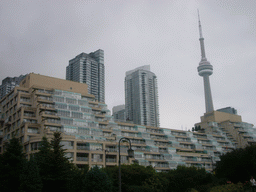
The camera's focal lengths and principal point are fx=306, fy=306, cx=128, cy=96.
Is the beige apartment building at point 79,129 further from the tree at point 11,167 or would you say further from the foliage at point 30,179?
the foliage at point 30,179

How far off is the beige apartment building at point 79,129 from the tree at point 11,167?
65.6 ft

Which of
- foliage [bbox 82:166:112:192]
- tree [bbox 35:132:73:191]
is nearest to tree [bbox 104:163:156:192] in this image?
tree [bbox 35:132:73:191]

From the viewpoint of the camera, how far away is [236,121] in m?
152

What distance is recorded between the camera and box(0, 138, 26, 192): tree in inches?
1849

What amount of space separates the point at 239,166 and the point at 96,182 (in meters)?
32.7

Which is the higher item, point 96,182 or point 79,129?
point 79,129

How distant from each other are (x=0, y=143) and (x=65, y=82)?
26999 mm

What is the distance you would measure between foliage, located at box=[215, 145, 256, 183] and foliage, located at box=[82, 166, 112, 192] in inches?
1166

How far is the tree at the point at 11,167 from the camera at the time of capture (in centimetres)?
4697

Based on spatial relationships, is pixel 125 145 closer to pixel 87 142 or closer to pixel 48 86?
pixel 87 142

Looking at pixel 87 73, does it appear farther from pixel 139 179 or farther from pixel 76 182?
pixel 76 182

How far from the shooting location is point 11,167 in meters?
48.5

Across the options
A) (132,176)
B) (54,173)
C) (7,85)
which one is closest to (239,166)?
(132,176)

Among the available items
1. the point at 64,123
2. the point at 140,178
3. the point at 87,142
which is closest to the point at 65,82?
the point at 64,123
